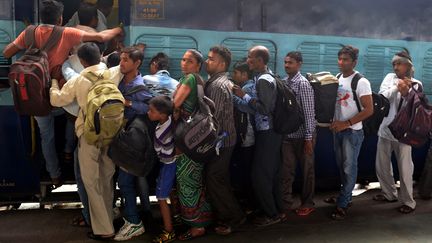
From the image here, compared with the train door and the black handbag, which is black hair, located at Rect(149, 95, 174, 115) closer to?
the black handbag

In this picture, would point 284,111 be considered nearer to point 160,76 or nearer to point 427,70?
point 160,76

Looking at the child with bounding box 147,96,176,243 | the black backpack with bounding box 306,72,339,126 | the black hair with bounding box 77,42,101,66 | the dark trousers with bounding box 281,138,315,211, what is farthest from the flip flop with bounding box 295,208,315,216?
the black hair with bounding box 77,42,101,66

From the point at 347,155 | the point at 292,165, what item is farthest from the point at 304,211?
the point at 347,155

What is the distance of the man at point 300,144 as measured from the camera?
13.1 feet

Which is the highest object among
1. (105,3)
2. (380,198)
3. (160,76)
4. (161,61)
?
(105,3)

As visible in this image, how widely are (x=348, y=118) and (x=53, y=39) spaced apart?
2861 millimetres

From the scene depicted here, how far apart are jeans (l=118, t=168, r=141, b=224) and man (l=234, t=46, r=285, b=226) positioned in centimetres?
113

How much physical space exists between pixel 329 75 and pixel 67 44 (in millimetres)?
2533

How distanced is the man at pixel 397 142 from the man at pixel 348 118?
0.48 metres

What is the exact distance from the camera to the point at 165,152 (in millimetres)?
3500

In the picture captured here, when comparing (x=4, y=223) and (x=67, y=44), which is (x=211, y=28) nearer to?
Answer: (x=67, y=44)

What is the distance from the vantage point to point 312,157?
13.7ft

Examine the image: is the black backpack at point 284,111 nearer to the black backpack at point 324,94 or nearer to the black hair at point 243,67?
the black hair at point 243,67

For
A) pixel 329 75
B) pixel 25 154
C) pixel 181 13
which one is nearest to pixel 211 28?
pixel 181 13
